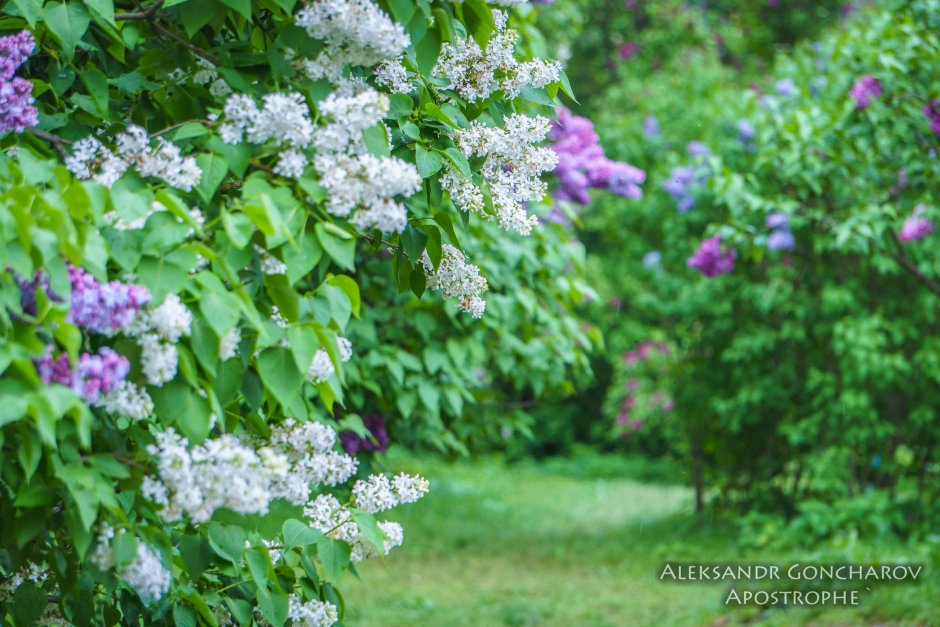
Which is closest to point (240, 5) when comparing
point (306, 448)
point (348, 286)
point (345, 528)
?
point (348, 286)

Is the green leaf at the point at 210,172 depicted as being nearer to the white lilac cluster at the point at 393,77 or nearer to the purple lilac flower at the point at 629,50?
the white lilac cluster at the point at 393,77

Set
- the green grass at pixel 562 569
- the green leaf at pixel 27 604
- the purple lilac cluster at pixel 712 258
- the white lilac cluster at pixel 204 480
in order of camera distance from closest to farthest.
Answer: the white lilac cluster at pixel 204 480
the green leaf at pixel 27 604
the green grass at pixel 562 569
the purple lilac cluster at pixel 712 258

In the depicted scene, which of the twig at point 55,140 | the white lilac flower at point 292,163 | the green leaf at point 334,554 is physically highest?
the white lilac flower at point 292,163

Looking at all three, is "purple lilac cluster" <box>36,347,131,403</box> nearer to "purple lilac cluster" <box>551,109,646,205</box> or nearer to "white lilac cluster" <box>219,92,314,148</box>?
"white lilac cluster" <box>219,92,314,148</box>

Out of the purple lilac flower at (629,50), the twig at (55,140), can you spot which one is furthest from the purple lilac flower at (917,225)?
the purple lilac flower at (629,50)

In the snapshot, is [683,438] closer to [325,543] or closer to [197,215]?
[325,543]

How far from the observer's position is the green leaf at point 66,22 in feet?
6.54

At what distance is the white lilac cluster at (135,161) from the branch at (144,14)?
0.30m

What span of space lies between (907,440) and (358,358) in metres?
4.55

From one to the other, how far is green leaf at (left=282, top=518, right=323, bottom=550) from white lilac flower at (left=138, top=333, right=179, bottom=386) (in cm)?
64

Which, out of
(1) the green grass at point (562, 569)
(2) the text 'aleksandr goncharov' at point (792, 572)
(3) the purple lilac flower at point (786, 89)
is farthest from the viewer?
(3) the purple lilac flower at point (786, 89)

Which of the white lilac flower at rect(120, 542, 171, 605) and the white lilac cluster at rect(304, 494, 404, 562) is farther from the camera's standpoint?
the white lilac cluster at rect(304, 494, 404, 562)

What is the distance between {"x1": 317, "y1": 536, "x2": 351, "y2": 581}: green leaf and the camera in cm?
223

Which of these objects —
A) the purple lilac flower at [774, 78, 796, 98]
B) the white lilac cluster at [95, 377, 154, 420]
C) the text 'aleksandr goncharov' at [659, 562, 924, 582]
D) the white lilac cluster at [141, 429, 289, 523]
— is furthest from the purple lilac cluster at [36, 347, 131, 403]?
the purple lilac flower at [774, 78, 796, 98]
